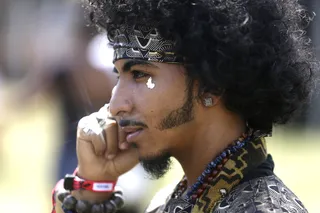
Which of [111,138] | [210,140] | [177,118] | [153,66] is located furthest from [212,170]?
[111,138]

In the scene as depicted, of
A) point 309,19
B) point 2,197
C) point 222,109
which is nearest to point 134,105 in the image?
point 222,109

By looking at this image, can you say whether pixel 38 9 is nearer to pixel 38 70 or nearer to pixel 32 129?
pixel 32 129

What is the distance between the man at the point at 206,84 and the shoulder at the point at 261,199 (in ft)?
0.06

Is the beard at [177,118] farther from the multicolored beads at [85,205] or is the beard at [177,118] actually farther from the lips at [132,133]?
the multicolored beads at [85,205]

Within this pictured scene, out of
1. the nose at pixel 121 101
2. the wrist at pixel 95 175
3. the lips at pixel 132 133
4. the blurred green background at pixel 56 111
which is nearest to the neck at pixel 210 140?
the lips at pixel 132 133

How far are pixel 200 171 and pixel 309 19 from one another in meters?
0.94

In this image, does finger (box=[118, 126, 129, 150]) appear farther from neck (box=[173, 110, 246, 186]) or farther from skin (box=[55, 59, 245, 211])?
neck (box=[173, 110, 246, 186])

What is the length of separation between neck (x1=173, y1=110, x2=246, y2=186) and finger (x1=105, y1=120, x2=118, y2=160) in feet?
1.43

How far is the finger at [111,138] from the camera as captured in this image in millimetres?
3881

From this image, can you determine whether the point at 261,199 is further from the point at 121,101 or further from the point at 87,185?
the point at 87,185

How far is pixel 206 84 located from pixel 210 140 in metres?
0.24

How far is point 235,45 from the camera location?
3391 millimetres

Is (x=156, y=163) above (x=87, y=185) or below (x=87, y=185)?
above

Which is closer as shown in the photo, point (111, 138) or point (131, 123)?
point (131, 123)
